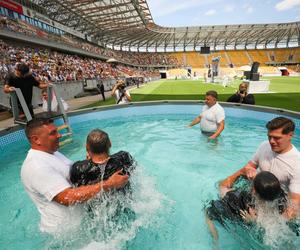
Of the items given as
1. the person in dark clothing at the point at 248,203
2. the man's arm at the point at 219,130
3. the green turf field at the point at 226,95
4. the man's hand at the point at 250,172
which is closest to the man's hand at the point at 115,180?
the person in dark clothing at the point at 248,203

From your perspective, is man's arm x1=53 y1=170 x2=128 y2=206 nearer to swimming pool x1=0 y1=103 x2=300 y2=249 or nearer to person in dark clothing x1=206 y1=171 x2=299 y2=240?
swimming pool x1=0 y1=103 x2=300 y2=249

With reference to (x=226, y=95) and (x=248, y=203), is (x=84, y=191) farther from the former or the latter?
(x=226, y=95)

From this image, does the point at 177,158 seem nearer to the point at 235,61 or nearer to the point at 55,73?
the point at 55,73

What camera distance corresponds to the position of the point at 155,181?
16.2 ft

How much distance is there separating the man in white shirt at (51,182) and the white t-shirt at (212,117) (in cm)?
414

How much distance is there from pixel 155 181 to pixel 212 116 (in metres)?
2.39

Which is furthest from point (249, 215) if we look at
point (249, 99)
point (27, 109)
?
point (249, 99)

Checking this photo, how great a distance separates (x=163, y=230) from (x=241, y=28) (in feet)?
217

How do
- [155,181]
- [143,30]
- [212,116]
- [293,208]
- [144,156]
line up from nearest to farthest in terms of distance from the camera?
[293,208] → [155,181] → [212,116] → [144,156] → [143,30]

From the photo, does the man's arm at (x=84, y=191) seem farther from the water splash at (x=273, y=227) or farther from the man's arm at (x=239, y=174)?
the man's arm at (x=239, y=174)

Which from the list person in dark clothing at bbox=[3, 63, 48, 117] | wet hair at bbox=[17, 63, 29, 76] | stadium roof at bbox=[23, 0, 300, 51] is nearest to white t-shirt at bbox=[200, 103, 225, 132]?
person in dark clothing at bbox=[3, 63, 48, 117]

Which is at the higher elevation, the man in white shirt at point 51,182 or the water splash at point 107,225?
the man in white shirt at point 51,182

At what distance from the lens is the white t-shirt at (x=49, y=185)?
2092 mm

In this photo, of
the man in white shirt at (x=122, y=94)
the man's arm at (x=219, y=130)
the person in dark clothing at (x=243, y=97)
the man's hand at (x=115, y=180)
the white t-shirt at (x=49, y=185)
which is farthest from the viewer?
the man in white shirt at (x=122, y=94)
